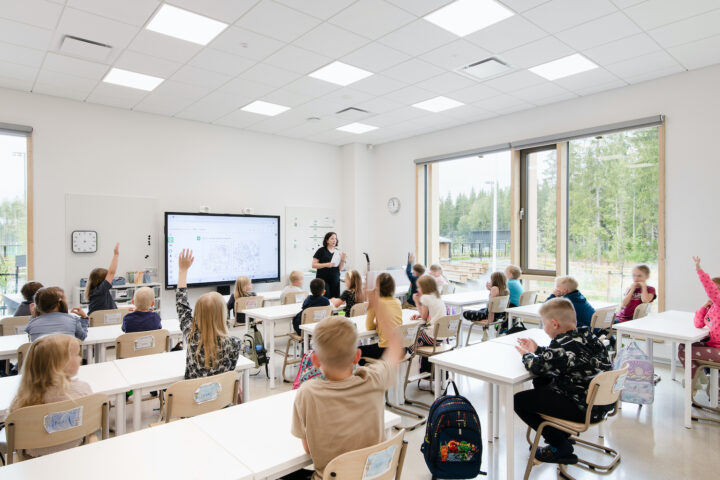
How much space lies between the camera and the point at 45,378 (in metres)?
1.93

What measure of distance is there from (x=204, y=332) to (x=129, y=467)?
1.09m

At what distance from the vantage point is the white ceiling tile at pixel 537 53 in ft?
14.2

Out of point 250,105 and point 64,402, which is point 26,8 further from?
point 64,402

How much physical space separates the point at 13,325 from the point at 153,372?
7.35 ft

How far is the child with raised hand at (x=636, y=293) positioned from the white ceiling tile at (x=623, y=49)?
2364 millimetres

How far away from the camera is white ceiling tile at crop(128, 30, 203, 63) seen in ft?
13.6

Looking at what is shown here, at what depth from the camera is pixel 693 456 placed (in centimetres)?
291

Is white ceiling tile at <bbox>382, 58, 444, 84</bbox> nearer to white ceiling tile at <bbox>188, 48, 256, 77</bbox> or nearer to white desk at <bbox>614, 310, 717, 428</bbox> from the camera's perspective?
white ceiling tile at <bbox>188, 48, 256, 77</bbox>

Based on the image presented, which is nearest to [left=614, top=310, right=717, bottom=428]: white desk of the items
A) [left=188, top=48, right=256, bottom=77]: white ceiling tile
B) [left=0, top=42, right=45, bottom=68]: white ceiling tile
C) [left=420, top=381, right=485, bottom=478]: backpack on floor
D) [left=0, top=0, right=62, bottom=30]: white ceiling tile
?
[left=420, top=381, right=485, bottom=478]: backpack on floor

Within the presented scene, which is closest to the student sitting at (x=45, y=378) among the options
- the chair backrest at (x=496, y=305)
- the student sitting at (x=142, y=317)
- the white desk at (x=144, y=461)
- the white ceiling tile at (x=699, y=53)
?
the white desk at (x=144, y=461)

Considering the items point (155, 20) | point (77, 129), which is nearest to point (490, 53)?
point (155, 20)

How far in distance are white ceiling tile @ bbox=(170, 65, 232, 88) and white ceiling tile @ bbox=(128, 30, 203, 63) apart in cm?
32

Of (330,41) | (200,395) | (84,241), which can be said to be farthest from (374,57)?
(84,241)

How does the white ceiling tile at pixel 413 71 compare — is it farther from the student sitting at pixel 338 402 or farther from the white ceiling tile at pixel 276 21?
the student sitting at pixel 338 402
